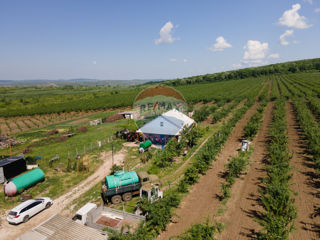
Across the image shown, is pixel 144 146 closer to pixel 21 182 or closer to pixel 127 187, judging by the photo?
pixel 127 187

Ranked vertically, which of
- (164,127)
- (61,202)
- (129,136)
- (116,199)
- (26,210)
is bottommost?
(61,202)

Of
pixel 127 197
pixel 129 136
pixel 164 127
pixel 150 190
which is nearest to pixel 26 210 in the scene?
pixel 127 197

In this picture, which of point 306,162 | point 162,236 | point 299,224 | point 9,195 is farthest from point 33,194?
point 306,162

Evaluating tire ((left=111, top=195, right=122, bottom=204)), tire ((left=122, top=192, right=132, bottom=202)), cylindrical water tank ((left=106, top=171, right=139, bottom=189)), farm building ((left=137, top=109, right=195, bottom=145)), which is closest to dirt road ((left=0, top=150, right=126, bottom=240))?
tire ((left=111, top=195, right=122, bottom=204))

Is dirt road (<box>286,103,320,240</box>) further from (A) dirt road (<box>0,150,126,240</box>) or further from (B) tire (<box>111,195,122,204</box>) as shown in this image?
(A) dirt road (<box>0,150,126,240</box>)

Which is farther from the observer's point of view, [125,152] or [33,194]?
[125,152]

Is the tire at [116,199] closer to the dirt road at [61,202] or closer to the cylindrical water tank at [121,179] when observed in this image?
the cylindrical water tank at [121,179]

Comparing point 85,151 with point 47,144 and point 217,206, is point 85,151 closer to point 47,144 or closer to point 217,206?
point 47,144
